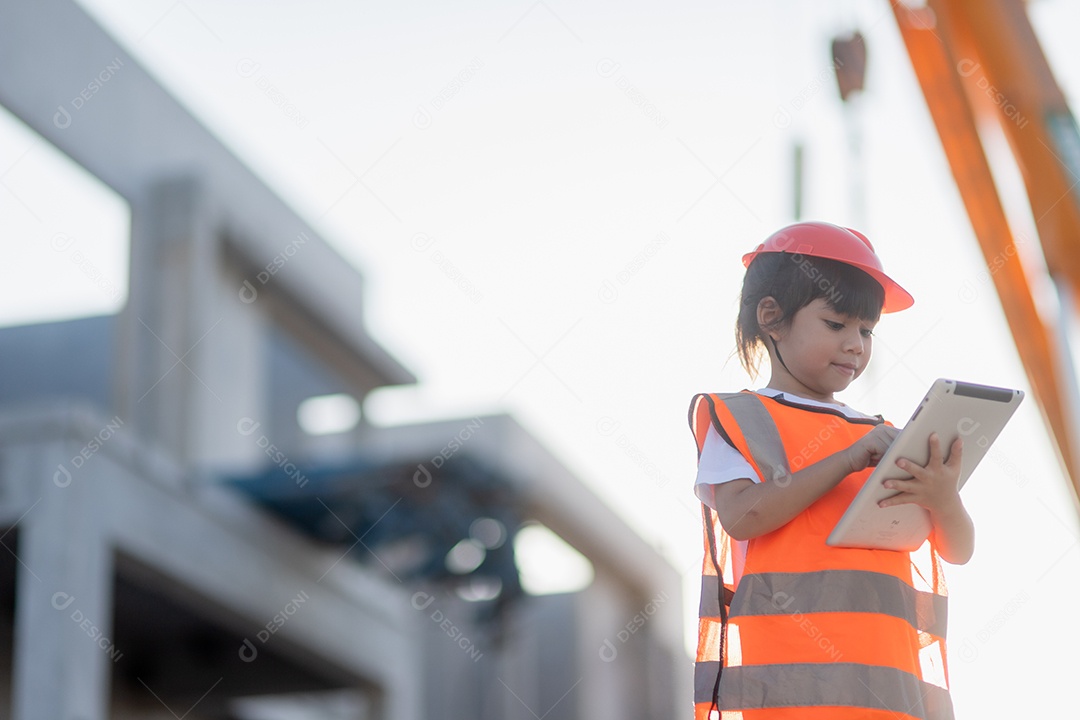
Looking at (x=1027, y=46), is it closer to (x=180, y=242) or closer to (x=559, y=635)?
(x=180, y=242)

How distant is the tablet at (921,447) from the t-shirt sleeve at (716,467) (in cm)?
20

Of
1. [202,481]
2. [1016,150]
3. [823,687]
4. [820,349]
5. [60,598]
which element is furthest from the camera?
[202,481]

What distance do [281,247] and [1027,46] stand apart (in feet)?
36.3

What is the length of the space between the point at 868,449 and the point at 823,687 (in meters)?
0.42

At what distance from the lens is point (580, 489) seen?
26.2 m

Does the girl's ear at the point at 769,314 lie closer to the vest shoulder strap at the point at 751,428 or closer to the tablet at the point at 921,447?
the vest shoulder strap at the point at 751,428

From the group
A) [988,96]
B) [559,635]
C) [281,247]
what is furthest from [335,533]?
[559,635]

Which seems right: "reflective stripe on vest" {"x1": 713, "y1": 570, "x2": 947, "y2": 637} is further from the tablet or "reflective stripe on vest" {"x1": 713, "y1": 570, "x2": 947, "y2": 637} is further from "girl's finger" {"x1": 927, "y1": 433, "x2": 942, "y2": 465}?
"girl's finger" {"x1": 927, "y1": 433, "x2": 942, "y2": 465}

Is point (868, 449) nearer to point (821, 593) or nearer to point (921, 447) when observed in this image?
point (921, 447)

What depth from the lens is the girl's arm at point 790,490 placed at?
2.48m

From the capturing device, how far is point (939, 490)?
2477 mm

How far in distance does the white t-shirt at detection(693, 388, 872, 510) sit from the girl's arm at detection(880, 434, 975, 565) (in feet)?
0.85

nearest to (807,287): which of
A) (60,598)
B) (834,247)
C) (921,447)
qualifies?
(834,247)

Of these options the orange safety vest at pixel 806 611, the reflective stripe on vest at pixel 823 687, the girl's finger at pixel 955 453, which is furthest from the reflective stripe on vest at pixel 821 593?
the girl's finger at pixel 955 453
